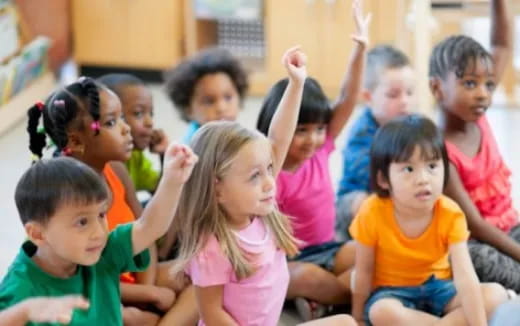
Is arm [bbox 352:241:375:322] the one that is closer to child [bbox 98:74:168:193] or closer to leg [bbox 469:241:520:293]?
leg [bbox 469:241:520:293]

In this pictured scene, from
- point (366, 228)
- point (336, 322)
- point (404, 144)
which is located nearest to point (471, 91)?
point (404, 144)

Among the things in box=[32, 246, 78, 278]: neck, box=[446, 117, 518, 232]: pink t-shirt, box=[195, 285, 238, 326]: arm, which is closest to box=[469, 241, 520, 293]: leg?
box=[446, 117, 518, 232]: pink t-shirt

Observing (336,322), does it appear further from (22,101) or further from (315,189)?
(22,101)

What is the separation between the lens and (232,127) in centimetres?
177

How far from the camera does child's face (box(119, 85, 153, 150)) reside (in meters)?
2.24

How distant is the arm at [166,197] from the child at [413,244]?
60 cm

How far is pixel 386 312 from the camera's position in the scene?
6.61 feet

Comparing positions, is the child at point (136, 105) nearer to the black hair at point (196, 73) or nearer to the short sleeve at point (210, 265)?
the black hair at point (196, 73)

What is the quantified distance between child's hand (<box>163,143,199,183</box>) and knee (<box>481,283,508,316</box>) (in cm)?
78

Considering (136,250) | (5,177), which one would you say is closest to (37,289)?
(136,250)

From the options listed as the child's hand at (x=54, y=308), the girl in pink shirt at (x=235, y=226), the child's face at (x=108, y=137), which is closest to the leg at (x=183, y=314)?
the girl in pink shirt at (x=235, y=226)

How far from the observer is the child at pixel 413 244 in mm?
1987

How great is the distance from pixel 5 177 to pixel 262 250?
1.49m

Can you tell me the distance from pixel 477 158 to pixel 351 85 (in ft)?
1.10
